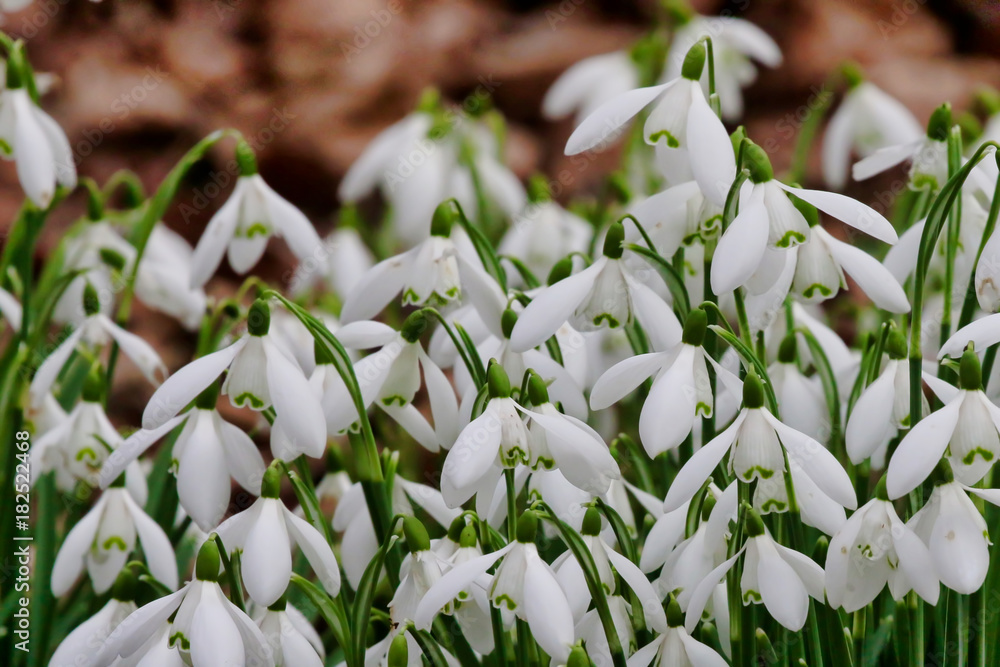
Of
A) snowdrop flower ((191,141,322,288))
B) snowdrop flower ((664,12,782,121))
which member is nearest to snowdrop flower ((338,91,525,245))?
snowdrop flower ((664,12,782,121))

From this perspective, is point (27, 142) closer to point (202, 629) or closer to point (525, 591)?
point (202, 629)

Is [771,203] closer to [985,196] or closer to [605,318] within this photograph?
A: [605,318]

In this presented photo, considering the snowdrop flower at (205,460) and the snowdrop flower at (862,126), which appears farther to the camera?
the snowdrop flower at (862,126)

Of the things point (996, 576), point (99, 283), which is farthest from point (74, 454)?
point (996, 576)

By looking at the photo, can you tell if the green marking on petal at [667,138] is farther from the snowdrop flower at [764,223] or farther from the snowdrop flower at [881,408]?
the snowdrop flower at [881,408]

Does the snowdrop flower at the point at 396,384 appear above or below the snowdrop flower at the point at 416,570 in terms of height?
above

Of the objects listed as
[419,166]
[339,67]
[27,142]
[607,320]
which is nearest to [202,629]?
[607,320]

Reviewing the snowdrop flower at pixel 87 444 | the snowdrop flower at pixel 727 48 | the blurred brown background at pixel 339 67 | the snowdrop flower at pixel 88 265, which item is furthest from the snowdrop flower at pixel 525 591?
the blurred brown background at pixel 339 67
